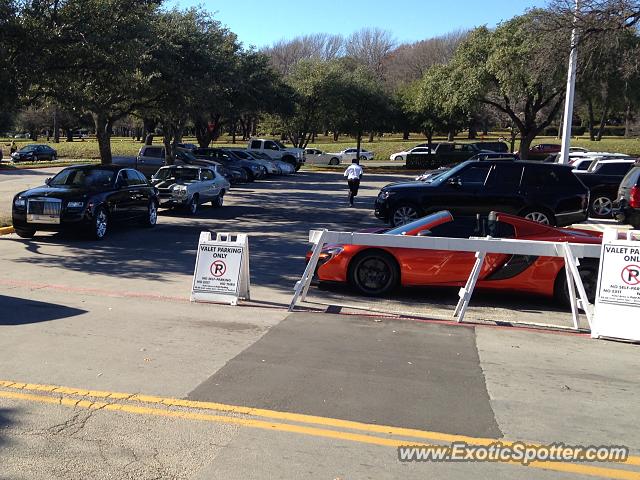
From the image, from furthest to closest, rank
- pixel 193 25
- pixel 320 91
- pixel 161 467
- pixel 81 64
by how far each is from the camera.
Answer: pixel 320 91 < pixel 193 25 < pixel 81 64 < pixel 161 467

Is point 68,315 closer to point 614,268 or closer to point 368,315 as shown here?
point 368,315

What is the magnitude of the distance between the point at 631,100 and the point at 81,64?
31.9 meters

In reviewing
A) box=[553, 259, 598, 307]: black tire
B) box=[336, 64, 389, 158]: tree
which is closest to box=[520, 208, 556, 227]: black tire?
box=[553, 259, 598, 307]: black tire

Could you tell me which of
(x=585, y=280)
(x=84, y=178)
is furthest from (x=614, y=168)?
(x=84, y=178)

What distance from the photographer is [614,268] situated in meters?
7.39

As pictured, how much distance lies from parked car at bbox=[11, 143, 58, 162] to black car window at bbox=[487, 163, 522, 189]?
4463 centimetres

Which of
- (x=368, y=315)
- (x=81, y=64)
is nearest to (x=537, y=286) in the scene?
(x=368, y=315)

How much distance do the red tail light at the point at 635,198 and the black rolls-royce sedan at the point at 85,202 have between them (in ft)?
38.2

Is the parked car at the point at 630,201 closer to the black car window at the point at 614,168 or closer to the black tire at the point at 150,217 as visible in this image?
the black car window at the point at 614,168

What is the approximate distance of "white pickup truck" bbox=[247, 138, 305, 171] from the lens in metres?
44.1

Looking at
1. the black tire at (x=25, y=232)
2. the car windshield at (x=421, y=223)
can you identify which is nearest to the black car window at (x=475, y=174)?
the car windshield at (x=421, y=223)

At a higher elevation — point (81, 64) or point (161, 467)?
point (81, 64)

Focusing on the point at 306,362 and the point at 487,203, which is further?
the point at 487,203

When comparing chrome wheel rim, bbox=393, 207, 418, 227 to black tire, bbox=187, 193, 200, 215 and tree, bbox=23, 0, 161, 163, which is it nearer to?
black tire, bbox=187, 193, 200, 215
